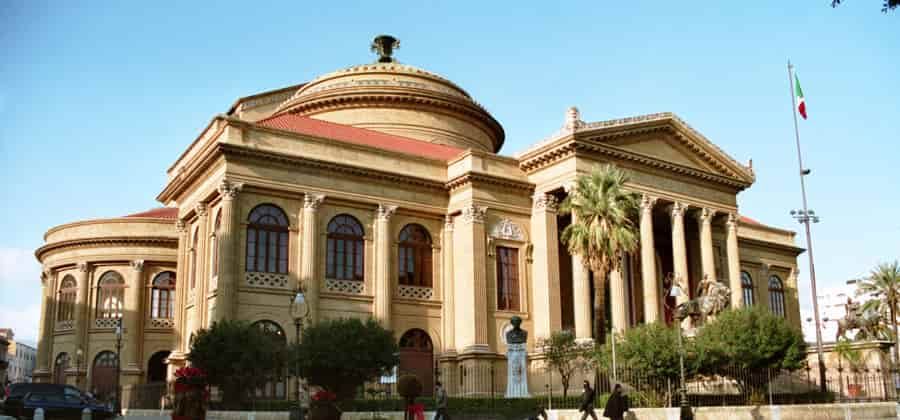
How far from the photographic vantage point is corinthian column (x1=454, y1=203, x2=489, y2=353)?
36656mm

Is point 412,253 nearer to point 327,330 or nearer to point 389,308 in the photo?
point 389,308

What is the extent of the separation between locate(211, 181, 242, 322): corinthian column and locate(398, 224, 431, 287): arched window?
7.64 m

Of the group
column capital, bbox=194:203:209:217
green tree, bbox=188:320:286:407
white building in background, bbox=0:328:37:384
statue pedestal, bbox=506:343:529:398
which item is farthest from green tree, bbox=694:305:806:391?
white building in background, bbox=0:328:37:384

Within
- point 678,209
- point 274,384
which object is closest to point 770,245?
point 678,209

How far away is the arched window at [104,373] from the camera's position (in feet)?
138

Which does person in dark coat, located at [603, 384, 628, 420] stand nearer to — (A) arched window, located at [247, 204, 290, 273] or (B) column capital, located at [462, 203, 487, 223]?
(B) column capital, located at [462, 203, 487, 223]

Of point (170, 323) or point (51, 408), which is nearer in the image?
point (51, 408)

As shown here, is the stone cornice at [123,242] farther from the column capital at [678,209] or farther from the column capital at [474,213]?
the column capital at [678,209]

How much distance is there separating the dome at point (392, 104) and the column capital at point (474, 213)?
9.56 m

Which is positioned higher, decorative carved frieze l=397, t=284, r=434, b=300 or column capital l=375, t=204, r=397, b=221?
column capital l=375, t=204, r=397, b=221

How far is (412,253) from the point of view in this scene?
38.5 metres

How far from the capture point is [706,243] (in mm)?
40406

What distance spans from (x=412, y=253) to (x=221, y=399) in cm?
1140

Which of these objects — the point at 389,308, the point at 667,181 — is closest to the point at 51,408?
the point at 389,308
